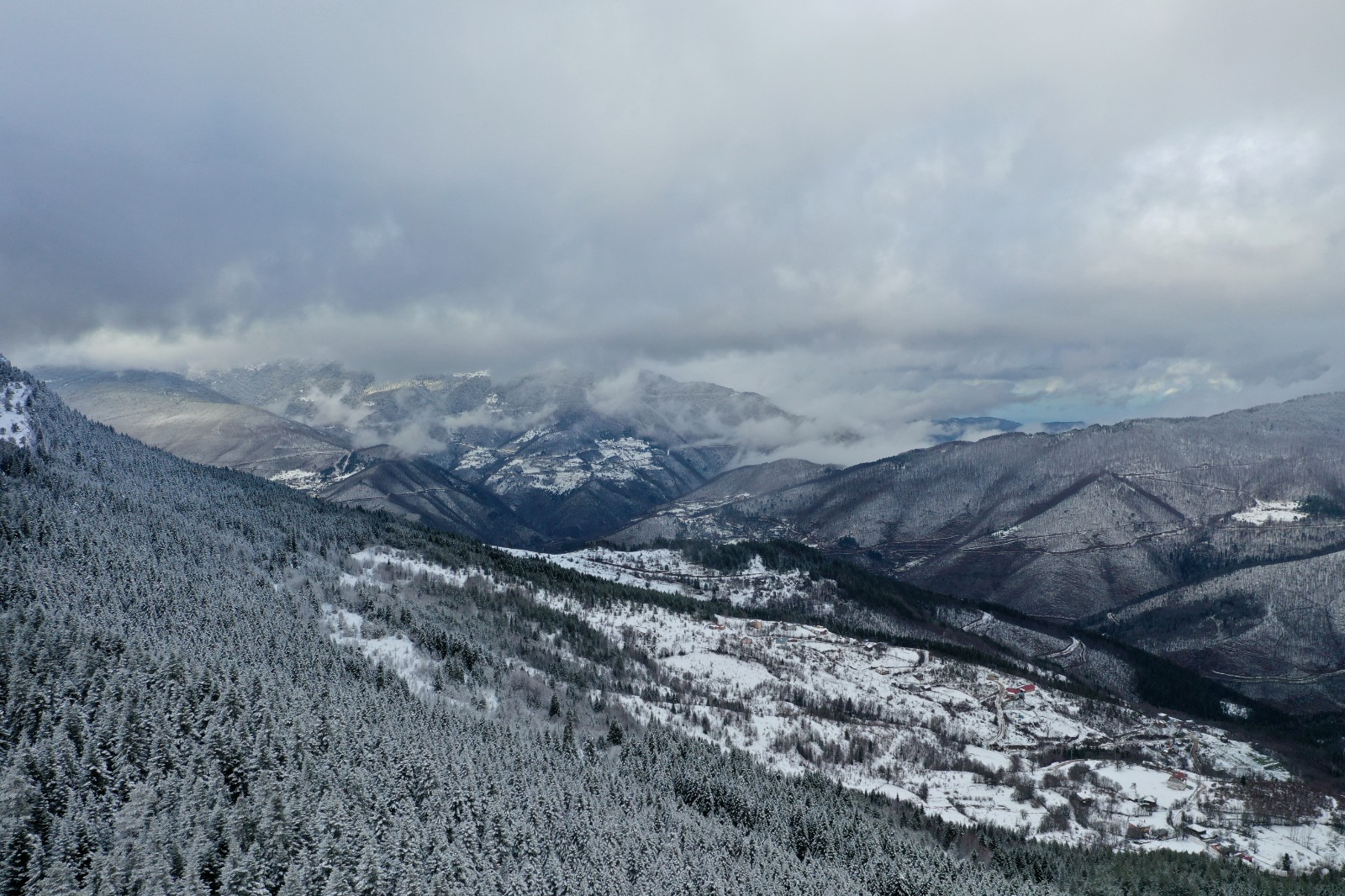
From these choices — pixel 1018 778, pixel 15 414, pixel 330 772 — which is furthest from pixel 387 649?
pixel 1018 778

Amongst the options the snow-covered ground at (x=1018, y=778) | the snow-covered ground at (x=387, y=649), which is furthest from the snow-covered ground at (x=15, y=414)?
the snow-covered ground at (x=387, y=649)

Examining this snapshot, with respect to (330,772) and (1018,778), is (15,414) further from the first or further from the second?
(1018,778)

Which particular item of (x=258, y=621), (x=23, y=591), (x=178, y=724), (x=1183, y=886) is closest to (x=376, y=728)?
(x=178, y=724)

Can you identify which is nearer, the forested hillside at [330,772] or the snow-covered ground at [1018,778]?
the forested hillside at [330,772]

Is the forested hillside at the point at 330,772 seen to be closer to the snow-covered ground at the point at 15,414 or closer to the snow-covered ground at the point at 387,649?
the snow-covered ground at the point at 387,649

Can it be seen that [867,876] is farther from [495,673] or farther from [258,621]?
[258,621]

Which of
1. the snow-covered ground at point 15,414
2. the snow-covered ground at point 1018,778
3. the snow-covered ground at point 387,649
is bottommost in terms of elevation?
the snow-covered ground at point 1018,778
